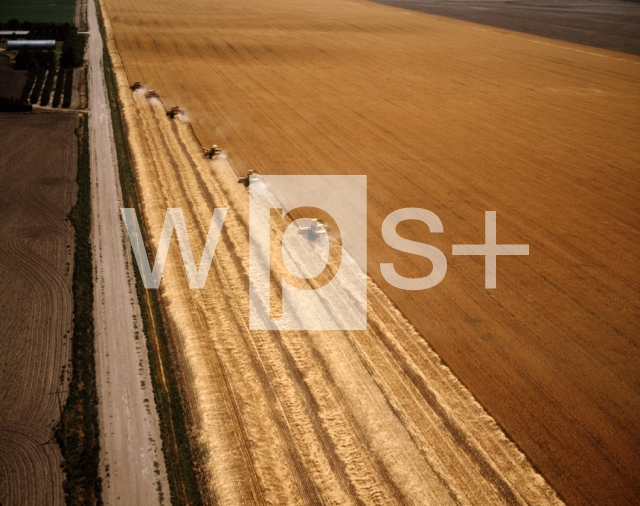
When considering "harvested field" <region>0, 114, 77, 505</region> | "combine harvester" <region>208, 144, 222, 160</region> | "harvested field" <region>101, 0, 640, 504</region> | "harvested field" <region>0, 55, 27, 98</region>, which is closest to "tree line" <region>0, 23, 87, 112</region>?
"harvested field" <region>0, 55, 27, 98</region>

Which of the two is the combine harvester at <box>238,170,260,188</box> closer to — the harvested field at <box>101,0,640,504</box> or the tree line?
the harvested field at <box>101,0,640,504</box>

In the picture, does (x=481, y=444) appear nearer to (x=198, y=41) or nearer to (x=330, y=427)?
(x=330, y=427)

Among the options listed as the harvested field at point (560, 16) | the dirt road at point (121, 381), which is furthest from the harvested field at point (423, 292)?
the harvested field at point (560, 16)

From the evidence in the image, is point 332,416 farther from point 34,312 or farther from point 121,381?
point 34,312

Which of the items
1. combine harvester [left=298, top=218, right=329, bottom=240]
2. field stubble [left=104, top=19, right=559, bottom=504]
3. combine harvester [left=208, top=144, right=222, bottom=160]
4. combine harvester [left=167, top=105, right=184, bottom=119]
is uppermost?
combine harvester [left=167, top=105, right=184, bottom=119]

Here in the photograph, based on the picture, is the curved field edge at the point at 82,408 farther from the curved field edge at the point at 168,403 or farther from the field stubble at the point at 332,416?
the field stubble at the point at 332,416

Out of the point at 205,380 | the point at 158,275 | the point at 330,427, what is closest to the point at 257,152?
the point at 158,275

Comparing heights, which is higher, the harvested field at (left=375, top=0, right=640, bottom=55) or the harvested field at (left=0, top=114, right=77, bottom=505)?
the harvested field at (left=375, top=0, right=640, bottom=55)
